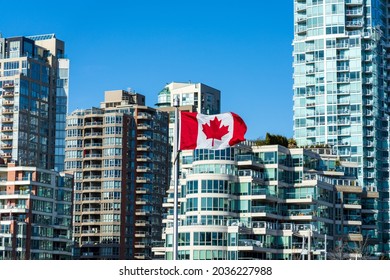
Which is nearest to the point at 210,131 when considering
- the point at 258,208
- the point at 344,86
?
the point at 258,208

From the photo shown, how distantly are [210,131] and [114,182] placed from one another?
139055 millimetres

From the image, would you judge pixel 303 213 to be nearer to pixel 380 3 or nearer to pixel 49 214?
pixel 49 214

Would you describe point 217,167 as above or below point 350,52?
below

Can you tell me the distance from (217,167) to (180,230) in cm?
987

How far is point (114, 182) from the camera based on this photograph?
619 feet

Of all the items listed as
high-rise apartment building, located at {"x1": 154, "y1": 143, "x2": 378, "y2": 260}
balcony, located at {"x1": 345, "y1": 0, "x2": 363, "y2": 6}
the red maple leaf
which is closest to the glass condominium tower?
balcony, located at {"x1": 345, "y1": 0, "x2": 363, "y2": 6}

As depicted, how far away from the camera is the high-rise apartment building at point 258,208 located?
120m

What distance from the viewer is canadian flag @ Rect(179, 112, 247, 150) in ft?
166

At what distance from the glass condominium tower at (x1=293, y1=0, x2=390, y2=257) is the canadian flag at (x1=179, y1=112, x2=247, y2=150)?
13136cm

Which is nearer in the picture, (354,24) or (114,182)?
(354,24)

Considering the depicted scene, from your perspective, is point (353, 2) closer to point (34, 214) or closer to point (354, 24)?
point (354, 24)

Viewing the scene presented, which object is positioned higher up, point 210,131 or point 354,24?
point 354,24

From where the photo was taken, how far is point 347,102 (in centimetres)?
18312
